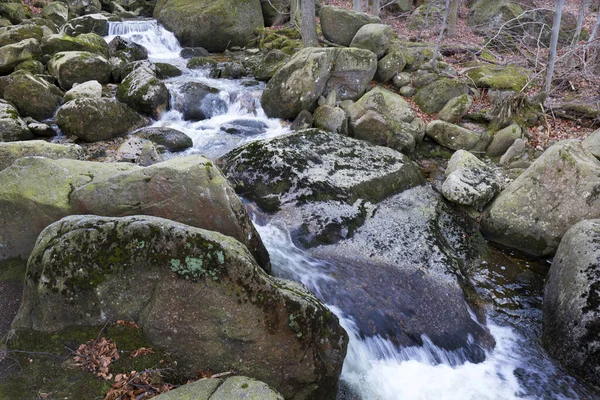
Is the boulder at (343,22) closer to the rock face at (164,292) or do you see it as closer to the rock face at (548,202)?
the rock face at (548,202)

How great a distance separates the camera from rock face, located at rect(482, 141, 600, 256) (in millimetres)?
6562

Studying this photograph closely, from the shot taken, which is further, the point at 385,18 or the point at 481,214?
the point at 385,18

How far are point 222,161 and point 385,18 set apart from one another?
69.7 ft

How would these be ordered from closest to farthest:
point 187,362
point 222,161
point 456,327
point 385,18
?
point 187,362 < point 456,327 < point 222,161 < point 385,18

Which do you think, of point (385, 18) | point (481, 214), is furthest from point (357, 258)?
point (385, 18)

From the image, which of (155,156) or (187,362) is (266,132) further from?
(187,362)

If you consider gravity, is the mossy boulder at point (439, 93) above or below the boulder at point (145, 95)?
above

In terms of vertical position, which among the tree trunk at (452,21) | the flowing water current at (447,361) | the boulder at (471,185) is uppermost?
the tree trunk at (452,21)

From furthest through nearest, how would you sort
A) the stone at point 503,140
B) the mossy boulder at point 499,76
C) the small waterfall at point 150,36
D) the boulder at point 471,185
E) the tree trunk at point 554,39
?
the small waterfall at point 150,36
the mossy boulder at point 499,76
the tree trunk at point 554,39
the stone at point 503,140
the boulder at point 471,185

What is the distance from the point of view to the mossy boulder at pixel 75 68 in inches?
452

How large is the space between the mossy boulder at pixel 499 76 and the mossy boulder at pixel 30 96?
519 inches

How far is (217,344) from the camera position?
3.50 meters

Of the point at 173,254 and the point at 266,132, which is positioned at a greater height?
the point at 173,254

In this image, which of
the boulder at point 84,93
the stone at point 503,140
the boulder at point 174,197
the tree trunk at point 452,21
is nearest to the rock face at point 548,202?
the stone at point 503,140
